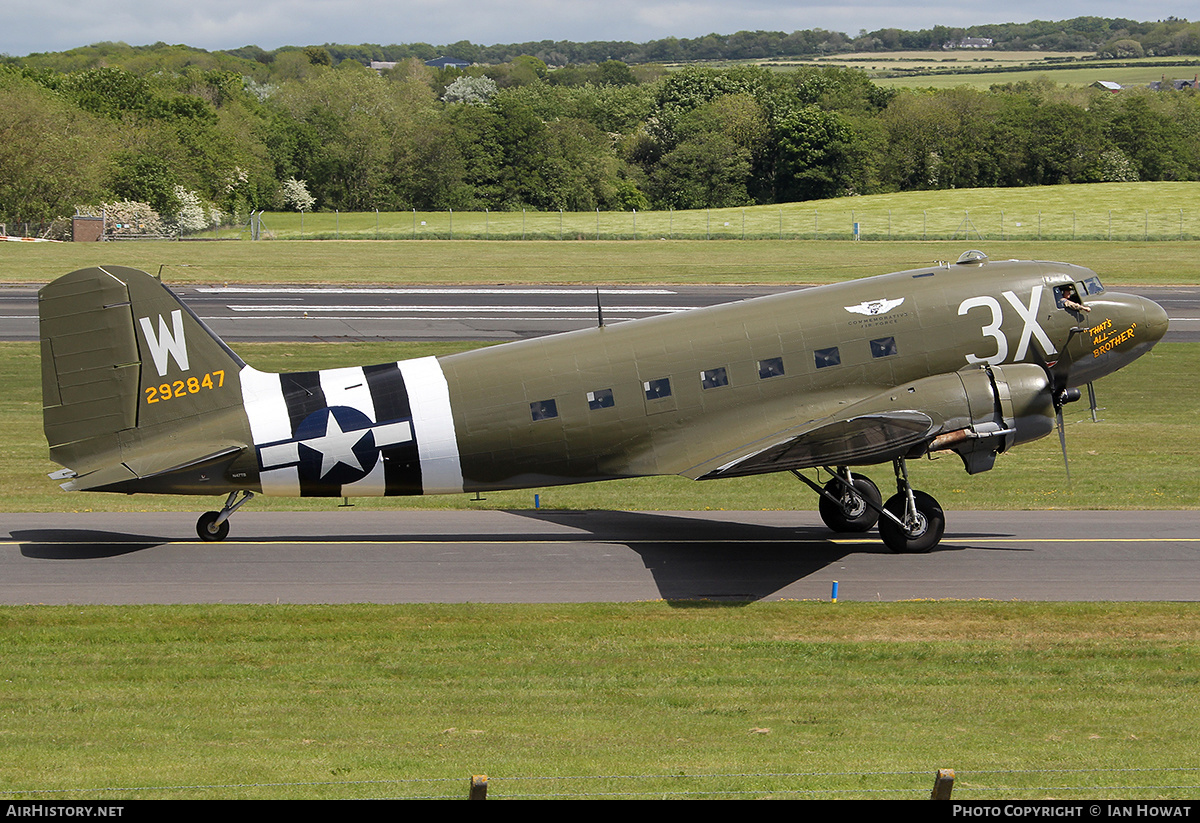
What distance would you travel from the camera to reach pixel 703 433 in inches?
911

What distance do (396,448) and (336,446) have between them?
1.13m

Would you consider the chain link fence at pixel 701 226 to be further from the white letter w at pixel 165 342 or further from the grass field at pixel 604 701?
the grass field at pixel 604 701

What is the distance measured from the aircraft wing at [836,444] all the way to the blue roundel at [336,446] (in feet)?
20.7

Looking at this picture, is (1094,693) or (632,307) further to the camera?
(632,307)

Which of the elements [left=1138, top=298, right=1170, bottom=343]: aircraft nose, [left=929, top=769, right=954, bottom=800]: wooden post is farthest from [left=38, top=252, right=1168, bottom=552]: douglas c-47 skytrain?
[left=929, top=769, right=954, bottom=800]: wooden post

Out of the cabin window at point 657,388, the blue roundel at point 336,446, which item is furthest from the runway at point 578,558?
the cabin window at point 657,388

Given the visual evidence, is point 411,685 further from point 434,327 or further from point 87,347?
point 434,327

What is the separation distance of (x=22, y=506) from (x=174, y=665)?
12.3 metres

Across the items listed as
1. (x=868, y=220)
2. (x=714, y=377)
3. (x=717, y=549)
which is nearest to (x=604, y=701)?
(x=717, y=549)

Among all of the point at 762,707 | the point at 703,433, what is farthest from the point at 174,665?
the point at 703,433

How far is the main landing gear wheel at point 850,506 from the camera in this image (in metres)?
24.8

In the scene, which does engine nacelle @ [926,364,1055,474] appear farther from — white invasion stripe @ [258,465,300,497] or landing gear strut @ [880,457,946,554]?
white invasion stripe @ [258,465,300,497]

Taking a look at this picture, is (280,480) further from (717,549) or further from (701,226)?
(701,226)

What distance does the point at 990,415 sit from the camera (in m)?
22.1
